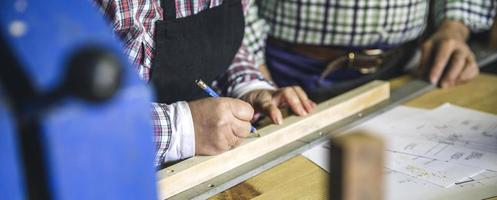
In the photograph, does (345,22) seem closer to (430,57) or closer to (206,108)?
(430,57)

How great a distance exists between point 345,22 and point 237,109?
69 centimetres

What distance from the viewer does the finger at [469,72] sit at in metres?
1.48

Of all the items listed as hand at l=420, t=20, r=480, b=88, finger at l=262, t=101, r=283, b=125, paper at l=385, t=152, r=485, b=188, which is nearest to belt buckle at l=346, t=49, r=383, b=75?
hand at l=420, t=20, r=480, b=88

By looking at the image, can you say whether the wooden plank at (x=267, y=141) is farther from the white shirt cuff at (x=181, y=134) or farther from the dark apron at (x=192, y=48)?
the dark apron at (x=192, y=48)

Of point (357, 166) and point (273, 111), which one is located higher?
→ point (357, 166)

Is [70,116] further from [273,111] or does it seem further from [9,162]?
[273,111]

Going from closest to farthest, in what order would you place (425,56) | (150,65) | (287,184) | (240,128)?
(287,184) → (240,128) → (150,65) → (425,56)

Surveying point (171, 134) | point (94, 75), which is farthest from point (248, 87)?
point (94, 75)

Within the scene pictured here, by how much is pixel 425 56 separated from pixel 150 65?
774mm

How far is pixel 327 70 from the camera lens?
1.71m

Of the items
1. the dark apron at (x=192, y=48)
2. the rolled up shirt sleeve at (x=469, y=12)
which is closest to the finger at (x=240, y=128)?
the dark apron at (x=192, y=48)

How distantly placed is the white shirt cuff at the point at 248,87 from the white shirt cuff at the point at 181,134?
298mm

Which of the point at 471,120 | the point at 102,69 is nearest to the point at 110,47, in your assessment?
the point at 102,69

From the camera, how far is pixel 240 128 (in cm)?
105
